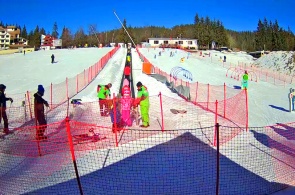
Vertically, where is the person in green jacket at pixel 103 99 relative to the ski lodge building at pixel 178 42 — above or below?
below

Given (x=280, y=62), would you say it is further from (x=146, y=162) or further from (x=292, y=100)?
(x=146, y=162)

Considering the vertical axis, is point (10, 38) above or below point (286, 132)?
above

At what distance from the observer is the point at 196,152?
25.6ft

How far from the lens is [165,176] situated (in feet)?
20.6

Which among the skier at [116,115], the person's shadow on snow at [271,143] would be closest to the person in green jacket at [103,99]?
the skier at [116,115]

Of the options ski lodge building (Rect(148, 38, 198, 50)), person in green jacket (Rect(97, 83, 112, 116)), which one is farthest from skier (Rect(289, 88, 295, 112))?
ski lodge building (Rect(148, 38, 198, 50))

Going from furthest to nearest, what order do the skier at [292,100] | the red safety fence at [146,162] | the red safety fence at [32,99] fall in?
the skier at [292,100]
the red safety fence at [32,99]
the red safety fence at [146,162]

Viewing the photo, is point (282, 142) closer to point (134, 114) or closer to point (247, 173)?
point (247, 173)

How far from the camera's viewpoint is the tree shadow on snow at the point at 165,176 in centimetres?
568

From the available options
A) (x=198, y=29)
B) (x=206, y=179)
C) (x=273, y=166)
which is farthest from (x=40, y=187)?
(x=198, y=29)

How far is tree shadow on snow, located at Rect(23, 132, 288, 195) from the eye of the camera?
568cm

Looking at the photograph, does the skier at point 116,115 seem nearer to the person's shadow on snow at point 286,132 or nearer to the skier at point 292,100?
the person's shadow on snow at point 286,132

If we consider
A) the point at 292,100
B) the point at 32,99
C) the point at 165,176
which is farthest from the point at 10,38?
the point at 165,176

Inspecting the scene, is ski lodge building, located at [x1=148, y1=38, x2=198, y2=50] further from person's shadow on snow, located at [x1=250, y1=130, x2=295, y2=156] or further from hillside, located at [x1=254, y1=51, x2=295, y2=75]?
person's shadow on snow, located at [x1=250, y1=130, x2=295, y2=156]
